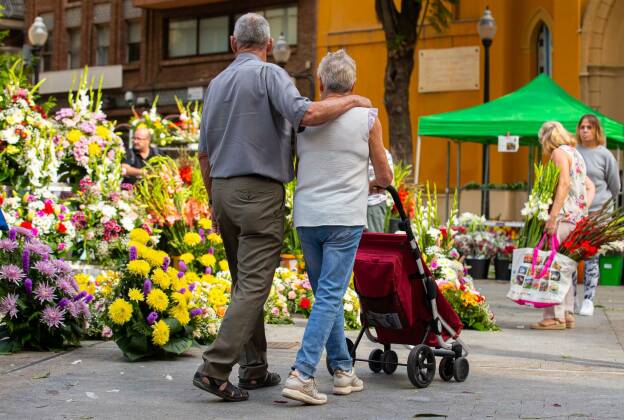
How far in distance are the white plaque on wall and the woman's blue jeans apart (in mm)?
23294

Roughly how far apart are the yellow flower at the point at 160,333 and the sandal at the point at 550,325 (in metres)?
4.02

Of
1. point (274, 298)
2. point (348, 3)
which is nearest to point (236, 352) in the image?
point (274, 298)

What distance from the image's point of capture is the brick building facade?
114 ft

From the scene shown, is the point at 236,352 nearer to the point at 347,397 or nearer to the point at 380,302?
the point at 347,397

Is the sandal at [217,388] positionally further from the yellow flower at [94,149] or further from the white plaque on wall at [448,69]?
the white plaque on wall at [448,69]

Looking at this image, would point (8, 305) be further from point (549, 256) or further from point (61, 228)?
point (549, 256)

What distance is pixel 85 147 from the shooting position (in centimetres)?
1109

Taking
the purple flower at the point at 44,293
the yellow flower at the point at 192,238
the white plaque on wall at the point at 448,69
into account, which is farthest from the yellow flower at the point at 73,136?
the white plaque on wall at the point at 448,69

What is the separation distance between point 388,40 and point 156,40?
55.7ft

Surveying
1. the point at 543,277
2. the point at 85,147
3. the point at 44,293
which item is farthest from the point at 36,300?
the point at 543,277

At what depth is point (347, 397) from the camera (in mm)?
6293

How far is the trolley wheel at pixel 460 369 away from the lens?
6.81m

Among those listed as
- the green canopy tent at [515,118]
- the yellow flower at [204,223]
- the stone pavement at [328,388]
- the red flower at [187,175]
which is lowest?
the stone pavement at [328,388]

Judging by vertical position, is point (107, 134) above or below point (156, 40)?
below
